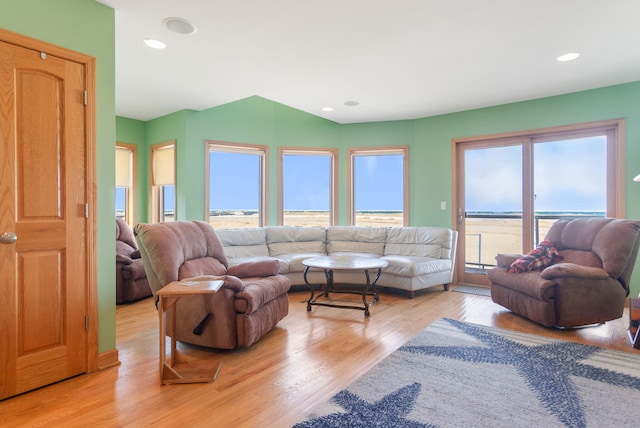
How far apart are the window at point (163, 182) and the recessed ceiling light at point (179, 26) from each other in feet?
8.53

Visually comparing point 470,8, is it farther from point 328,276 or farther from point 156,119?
point 156,119

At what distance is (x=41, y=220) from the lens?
213 centimetres

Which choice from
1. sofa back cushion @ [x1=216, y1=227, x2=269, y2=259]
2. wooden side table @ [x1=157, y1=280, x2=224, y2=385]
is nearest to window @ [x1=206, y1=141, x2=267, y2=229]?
sofa back cushion @ [x1=216, y1=227, x2=269, y2=259]

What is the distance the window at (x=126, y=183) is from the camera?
550 centimetres

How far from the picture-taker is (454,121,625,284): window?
13.9ft

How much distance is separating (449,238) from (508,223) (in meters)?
0.88

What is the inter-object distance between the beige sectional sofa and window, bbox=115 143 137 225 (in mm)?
1895

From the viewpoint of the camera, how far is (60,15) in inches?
86.9

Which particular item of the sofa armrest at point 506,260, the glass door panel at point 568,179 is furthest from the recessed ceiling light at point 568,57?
the sofa armrest at point 506,260

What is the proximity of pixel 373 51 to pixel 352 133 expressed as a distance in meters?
2.65

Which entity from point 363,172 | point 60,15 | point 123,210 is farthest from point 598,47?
point 123,210

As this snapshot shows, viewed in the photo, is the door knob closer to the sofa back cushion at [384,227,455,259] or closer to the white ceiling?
the white ceiling

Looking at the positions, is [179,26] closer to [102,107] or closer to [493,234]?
[102,107]

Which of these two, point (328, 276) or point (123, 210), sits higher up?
point (123, 210)
